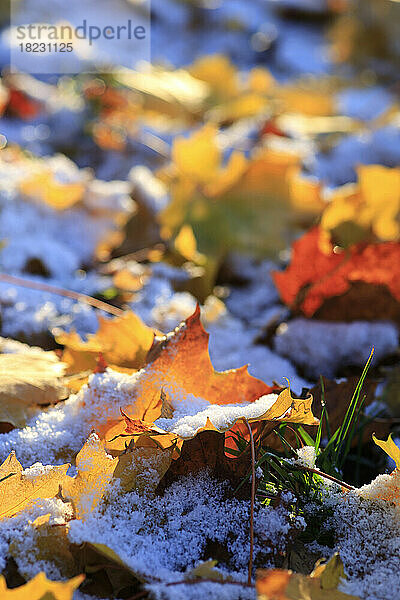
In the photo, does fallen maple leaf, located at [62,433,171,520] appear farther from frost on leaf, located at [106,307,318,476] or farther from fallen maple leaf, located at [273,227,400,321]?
fallen maple leaf, located at [273,227,400,321]

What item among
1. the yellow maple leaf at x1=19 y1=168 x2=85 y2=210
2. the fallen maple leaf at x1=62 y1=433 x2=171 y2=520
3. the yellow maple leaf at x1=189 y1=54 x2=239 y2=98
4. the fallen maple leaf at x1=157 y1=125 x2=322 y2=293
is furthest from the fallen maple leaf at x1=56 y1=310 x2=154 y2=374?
the yellow maple leaf at x1=189 y1=54 x2=239 y2=98

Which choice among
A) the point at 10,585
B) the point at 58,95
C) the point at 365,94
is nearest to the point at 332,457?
the point at 10,585

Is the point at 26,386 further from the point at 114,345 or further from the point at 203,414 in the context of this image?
the point at 203,414

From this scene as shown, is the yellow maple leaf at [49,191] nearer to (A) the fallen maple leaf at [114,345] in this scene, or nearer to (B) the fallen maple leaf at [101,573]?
(A) the fallen maple leaf at [114,345]

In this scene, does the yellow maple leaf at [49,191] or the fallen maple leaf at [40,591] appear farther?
the yellow maple leaf at [49,191]

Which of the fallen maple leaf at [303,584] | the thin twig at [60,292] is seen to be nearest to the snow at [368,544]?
the fallen maple leaf at [303,584]

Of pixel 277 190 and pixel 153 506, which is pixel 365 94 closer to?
pixel 277 190
